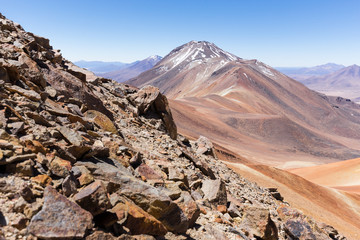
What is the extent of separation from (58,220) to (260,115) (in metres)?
82.4

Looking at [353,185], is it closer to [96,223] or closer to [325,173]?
[325,173]

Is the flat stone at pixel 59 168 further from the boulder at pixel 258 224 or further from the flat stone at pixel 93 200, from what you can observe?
the boulder at pixel 258 224

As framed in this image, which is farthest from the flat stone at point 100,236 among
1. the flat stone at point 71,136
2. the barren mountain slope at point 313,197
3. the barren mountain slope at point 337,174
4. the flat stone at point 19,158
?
the barren mountain slope at point 337,174

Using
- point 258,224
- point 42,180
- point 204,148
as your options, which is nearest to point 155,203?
point 42,180

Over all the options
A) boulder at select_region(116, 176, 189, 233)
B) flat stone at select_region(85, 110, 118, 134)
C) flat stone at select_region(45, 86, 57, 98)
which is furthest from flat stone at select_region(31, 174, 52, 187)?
flat stone at select_region(45, 86, 57, 98)

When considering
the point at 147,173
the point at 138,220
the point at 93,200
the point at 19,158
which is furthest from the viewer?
the point at 147,173

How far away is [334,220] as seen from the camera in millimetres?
18219

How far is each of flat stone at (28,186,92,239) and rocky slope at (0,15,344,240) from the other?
1 centimetres

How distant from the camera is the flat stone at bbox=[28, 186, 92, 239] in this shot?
11.0 ft

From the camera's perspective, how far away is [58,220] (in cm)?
353

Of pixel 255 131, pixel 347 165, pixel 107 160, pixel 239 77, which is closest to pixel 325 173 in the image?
pixel 347 165

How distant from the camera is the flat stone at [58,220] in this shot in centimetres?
336

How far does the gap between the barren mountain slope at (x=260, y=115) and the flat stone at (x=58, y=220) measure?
44.4 metres

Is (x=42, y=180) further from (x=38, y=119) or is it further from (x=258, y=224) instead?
(x=258, y=224)
